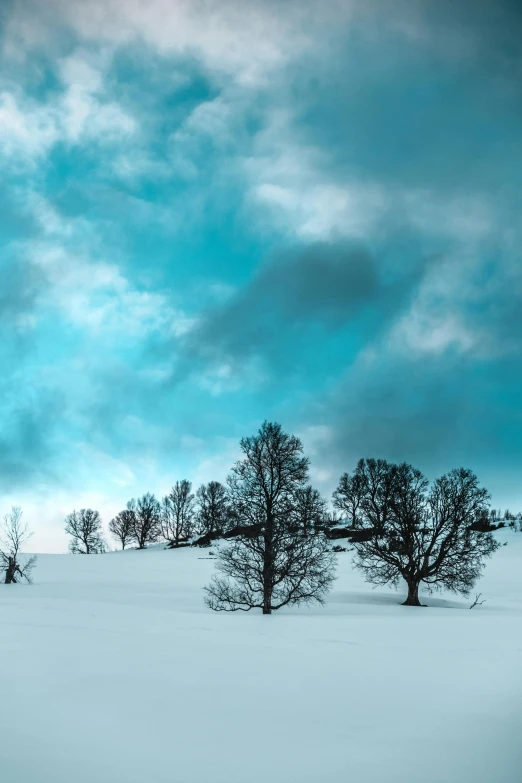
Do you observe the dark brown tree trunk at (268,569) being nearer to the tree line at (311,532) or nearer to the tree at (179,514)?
the tree line at (311,532)

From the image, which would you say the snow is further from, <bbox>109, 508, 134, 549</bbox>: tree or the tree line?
<bbox>109, 508, 134, 549</bbox>: tree

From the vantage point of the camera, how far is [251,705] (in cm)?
734

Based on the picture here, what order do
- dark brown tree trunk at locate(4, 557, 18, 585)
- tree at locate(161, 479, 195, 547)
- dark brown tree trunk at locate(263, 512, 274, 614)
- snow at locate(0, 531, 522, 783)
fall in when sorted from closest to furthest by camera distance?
snow at locate(0, 531, 522, 783) → dark brown tree trunk at locate(263, 512, 274, 614) → dark brown tree trunk at locate(4, 557, 18, 585) → tree at locate(161, 479, 195, 547)

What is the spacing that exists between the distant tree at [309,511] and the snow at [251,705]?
8.23m

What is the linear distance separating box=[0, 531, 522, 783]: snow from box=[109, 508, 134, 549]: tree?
8898 cm

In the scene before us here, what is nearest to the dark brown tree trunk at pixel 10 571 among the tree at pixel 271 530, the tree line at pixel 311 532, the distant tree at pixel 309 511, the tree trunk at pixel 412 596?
the tree line at pixel 311 532

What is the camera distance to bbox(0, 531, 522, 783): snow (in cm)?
538

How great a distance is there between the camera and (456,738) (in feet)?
20.6

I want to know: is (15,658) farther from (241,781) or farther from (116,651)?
(241,781)

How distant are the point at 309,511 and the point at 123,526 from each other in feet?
280

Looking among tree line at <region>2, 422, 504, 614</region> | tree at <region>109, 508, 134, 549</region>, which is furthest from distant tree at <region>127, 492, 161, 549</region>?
tree line at <region>2, 422, 504, 614</region>

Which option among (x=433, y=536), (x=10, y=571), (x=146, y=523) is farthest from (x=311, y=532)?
(x=146, y=523)

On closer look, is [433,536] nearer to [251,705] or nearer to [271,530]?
[271,530]

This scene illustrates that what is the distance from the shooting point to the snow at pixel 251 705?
5.38m
